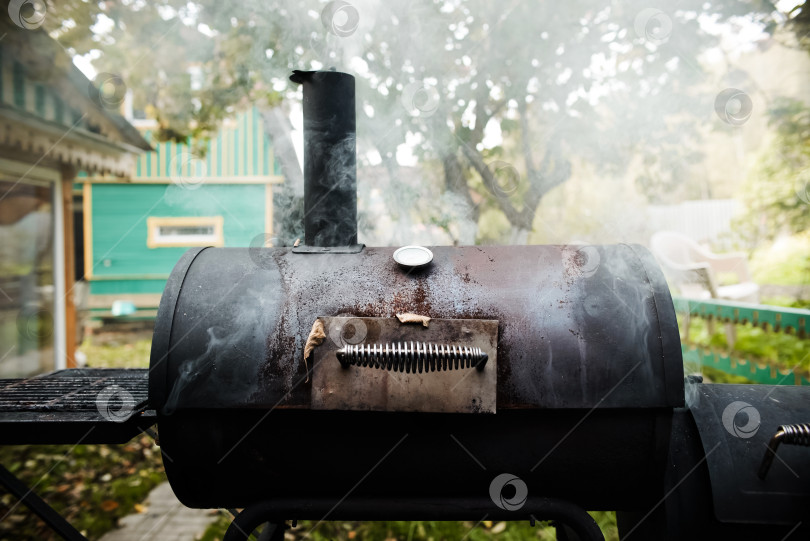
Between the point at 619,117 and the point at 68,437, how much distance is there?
452 centimetres

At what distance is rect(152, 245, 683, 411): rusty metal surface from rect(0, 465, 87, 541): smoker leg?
0.72 meters

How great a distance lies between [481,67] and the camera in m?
4.03

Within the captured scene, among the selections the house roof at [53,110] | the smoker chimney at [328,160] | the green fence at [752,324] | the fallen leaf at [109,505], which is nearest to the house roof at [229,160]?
the house roof at [53,110]

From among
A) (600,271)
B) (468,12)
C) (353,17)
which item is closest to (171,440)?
(600,271)

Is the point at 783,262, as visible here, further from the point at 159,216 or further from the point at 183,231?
the point at 159,216

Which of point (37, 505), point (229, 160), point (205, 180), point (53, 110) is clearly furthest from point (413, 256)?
point (205, 180)

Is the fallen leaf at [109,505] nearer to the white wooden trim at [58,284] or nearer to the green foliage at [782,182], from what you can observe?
the white wooden trim at [58,284]

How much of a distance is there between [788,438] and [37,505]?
2.56 meters

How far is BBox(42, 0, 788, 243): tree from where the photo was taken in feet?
12.5

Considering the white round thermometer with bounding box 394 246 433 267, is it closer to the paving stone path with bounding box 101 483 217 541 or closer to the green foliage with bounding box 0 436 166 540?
the paving stone path with bounding box 101 483 217 541

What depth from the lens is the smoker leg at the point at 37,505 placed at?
165 cm

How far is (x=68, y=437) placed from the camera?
156 centimetres

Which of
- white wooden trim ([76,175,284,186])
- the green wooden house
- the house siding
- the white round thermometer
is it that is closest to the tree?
the white round thermometer

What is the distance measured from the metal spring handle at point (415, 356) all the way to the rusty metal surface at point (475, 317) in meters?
0.15
